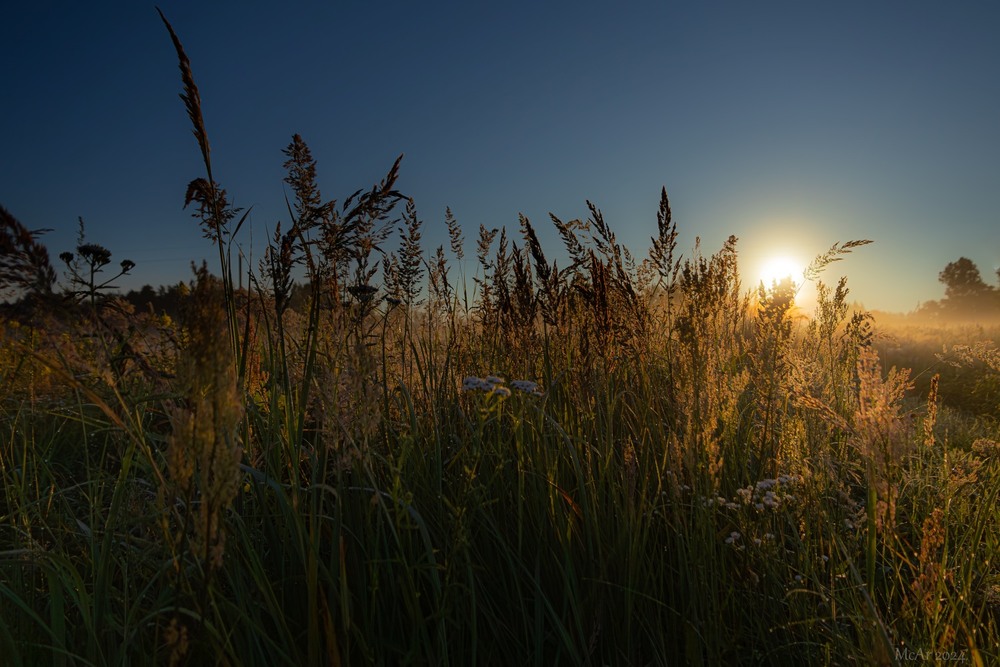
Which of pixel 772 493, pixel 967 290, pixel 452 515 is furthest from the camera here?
pixel 967 290

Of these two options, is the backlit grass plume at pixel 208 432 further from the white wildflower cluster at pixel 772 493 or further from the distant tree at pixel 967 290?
the distant tree at pixel 967 290

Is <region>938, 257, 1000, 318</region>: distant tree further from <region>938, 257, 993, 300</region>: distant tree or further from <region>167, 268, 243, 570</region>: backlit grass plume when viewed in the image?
<region>167, 268, 243, 570</region>: backlit grass plume

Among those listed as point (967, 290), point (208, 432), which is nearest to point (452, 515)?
point (208, 432)

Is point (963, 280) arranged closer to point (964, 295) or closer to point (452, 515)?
point (964, 295)

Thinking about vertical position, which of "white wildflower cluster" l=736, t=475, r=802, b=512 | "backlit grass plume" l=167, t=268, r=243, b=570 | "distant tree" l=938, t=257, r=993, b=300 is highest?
"distant tree" l=938, t=257, r=993, b=300

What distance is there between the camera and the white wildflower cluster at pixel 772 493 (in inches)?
78.0

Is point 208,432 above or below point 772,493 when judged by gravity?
above

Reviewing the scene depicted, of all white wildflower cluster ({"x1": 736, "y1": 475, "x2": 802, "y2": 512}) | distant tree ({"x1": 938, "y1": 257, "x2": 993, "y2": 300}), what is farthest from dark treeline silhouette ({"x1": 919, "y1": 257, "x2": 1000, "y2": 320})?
white wildflower cluster ({"x1": 736, "y1": 475, "x2": 802, "y2": 512})

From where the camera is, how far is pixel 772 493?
6.64 feet

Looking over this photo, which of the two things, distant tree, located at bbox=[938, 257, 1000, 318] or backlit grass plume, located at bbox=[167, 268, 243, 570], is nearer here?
backlit grass plume, located at bbox=[167, 268, 243, 570]

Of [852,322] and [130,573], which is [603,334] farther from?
[852,322]

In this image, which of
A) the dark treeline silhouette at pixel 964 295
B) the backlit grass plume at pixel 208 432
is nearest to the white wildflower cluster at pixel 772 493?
the backlit grass plume at pixel 208 432

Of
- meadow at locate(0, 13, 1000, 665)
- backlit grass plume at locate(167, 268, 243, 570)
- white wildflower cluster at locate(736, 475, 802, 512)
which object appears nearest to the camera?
backlit grass plume at locate(167, 268, 243, 570)

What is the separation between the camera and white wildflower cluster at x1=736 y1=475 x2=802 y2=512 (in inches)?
78.0
